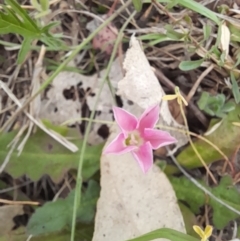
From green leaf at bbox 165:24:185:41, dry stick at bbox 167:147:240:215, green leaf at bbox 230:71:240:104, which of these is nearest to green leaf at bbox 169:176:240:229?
dry stick at bbox 167:147:240:215

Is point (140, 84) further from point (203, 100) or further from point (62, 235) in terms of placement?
point (62, 235)

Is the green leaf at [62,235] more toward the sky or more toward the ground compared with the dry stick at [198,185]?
more toward the ground

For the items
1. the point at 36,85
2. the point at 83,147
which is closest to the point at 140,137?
the point at 83,147

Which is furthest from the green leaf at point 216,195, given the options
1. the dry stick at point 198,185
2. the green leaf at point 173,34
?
the green leaf at point 173,34

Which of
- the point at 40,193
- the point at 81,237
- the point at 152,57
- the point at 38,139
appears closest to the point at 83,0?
the point at 152,57

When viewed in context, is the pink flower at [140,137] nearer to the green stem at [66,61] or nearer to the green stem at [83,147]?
the green stem at [83,147]

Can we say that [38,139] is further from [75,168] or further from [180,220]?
[180,220]

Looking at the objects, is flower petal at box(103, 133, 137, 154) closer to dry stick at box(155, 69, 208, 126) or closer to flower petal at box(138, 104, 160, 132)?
flower petal at box(138, 104, 160, 132)
